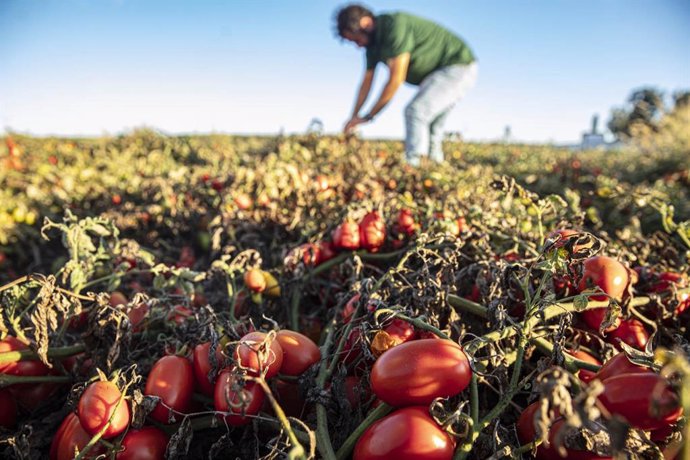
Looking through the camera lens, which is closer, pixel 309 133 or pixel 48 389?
pixel 48 389

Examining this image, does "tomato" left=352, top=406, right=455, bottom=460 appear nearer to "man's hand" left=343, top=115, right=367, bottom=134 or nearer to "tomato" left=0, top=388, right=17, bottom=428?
"tomato" left=0, top=388, right=17, bottom=428

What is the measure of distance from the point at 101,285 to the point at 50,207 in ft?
5.80

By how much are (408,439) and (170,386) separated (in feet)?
1.69

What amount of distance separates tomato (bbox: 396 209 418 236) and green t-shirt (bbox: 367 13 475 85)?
2.64 metres

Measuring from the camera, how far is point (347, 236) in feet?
4.91

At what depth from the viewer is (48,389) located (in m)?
1.12

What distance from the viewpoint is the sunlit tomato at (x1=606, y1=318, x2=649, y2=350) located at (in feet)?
Answer: 3.25

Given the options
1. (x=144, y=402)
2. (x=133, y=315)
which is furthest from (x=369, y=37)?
(x=144, y=402)

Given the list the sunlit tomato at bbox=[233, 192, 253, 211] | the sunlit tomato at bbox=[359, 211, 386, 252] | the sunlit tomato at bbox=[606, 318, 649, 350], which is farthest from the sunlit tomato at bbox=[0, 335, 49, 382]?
the sunlit tomato at bbox=[606, 318, 649, 350]

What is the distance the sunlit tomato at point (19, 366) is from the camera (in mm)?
1018

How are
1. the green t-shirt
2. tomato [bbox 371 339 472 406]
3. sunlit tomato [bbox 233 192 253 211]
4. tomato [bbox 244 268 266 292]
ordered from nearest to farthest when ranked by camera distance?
1. tomato [bbox 371 339 472 406]
2. tomato [bbox 244 268 266 292]
3. sunlit tomato [bbox 233 192 253 211]
4. the green t-shirt

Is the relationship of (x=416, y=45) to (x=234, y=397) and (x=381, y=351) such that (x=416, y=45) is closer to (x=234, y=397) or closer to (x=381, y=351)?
(x=381, y=351)

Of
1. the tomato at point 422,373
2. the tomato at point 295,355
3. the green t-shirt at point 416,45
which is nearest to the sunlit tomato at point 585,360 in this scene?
the tomato at point 422,373

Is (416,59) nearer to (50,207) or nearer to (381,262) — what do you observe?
(381,262)
